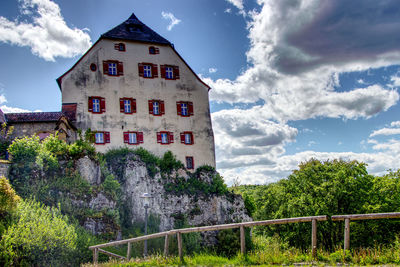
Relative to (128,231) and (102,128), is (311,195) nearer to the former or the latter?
(128,231)

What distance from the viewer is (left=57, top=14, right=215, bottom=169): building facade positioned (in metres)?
31.6

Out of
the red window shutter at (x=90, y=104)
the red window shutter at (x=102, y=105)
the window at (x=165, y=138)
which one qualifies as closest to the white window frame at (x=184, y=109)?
the window at (x=165, y=138)

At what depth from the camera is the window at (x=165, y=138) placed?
3284 cm

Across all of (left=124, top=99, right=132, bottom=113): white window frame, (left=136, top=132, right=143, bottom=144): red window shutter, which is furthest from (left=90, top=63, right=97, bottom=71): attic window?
(left=136, top=132, right=143, bottom=144): red window shutter

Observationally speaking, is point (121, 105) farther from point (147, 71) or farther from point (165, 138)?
point (165, 138)

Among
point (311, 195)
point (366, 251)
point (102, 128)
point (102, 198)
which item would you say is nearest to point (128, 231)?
point (102, 198)

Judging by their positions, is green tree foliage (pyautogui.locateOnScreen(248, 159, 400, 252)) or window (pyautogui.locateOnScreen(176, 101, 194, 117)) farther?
window (pyautogui.locateOnScreen(176, 101, 194, 117))

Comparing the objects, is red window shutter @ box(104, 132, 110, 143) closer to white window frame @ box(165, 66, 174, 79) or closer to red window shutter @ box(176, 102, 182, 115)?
red window shutter @ box(176, 102, 182, 115)

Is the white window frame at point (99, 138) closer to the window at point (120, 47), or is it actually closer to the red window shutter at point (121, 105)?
the red window shutter at point (121, 105)

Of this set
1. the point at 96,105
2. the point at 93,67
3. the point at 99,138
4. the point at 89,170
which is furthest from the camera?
the point at 93,67

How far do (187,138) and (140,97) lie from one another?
573 cm

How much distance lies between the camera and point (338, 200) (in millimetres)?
31406

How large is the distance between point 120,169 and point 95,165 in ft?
11.1

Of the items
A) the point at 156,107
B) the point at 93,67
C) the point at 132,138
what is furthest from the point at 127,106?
the point at 93,67
